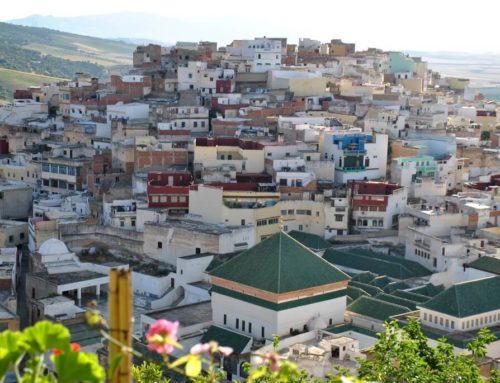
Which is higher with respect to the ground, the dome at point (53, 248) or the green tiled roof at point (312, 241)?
the green tiled roof at point (312, 241)

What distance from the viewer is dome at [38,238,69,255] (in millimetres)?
26875

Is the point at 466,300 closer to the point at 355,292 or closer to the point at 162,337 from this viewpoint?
the point at 355,292

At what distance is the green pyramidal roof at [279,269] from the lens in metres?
20.6

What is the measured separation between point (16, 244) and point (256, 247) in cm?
1216

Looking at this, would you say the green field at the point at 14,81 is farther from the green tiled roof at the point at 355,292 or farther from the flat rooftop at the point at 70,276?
the green tiled roof at the point at 355,292

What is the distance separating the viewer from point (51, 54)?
114250 mm

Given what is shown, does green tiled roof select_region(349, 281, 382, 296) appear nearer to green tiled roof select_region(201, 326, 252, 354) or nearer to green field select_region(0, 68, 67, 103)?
green tiled roof select_region(201, 326, 252, 354)

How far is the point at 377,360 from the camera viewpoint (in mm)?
12812

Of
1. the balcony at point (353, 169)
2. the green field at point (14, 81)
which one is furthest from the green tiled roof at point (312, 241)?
the green field at point (14, 81)

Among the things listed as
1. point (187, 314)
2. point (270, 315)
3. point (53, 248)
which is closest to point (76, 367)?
point (270, 315)

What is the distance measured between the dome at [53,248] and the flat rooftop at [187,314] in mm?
5288

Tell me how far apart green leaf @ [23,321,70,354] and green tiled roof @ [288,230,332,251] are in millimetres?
22688

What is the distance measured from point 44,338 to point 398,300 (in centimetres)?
1799

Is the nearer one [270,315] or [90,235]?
[270,315]
